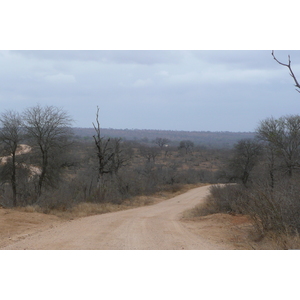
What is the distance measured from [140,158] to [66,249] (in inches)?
2548

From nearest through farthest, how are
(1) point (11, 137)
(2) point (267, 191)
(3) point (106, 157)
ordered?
(2) point (267, 191)
(1) point (11, 137)
(3) point (106, 157)

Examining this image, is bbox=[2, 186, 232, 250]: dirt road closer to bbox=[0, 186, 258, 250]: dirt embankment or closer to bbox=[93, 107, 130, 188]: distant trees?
bbox=[0, 186, 258, 250]: dirt embankment

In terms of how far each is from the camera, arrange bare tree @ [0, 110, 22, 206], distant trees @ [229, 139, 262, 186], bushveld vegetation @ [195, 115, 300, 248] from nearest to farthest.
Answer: bushveld vegetation @ [195, 115, 300, 248], bare tree @ [0, 110, 22, 206], distant trees @ [229, 139, 262, 186]

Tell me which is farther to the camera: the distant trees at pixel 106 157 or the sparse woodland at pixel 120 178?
the distant trees at pixel 106 157

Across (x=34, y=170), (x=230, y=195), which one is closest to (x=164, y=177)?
(x=34, y=170)

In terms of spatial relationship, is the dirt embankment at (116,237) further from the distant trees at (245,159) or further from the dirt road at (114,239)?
the distant trees at (245,159)

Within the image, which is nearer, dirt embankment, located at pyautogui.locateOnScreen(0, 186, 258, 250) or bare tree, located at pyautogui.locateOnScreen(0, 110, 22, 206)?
dirt embankment, located at pyautogui.locateOnScreen(0, 186, 258, 250)

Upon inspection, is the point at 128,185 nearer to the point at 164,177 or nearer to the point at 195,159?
the point at 164,177

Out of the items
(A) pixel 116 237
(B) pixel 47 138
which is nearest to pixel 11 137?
(B) pixel 47 138

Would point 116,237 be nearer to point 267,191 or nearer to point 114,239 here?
point 114,239

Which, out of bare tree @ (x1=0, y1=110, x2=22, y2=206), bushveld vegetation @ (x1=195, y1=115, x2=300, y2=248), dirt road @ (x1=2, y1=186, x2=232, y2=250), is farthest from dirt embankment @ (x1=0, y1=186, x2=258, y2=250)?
bare tree @ (x1=0, y1=110, x2=22, y2=206)

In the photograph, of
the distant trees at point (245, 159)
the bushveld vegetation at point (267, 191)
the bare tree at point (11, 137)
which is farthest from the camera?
the distant trees at point (245, 159)

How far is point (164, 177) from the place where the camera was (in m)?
48.5

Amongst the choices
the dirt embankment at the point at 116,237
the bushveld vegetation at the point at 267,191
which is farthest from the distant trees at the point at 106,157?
the dirt embankment at the point at 116,237
